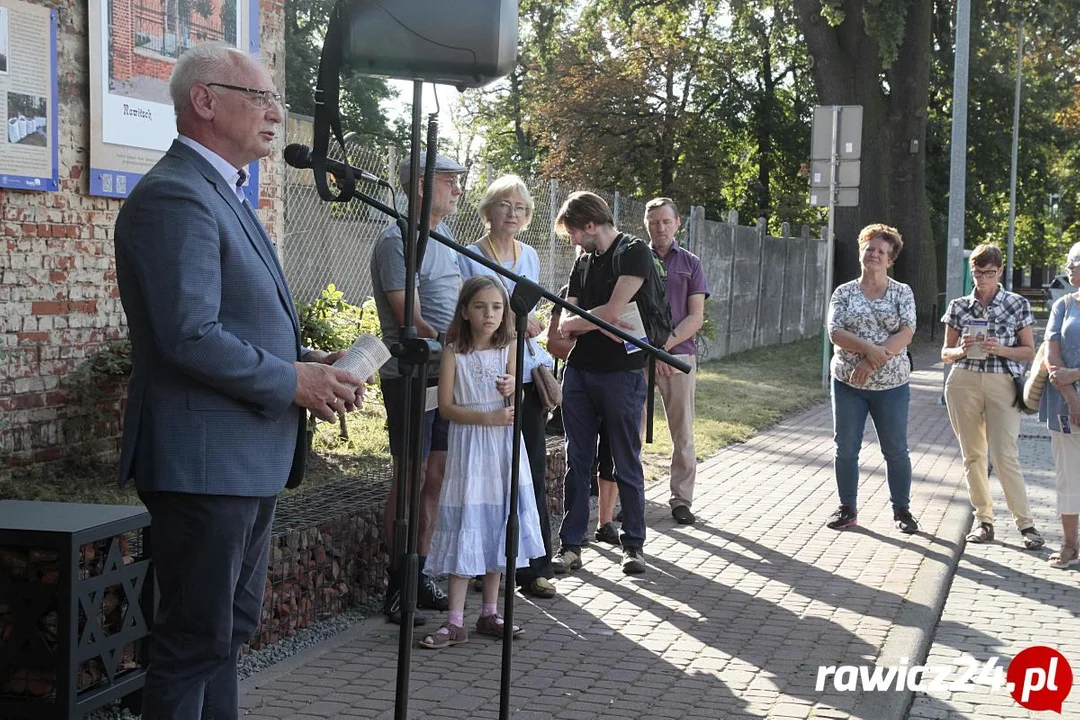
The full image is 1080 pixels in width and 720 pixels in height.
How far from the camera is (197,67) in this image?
345cm

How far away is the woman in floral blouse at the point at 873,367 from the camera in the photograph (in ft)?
27.3

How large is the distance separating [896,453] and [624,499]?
7.33ft

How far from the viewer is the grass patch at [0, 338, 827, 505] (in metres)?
7.12

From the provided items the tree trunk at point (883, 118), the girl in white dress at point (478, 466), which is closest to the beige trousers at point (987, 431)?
the girl in white dress at point (478, 466)

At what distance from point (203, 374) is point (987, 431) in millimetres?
6213

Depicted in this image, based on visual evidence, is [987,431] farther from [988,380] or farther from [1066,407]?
[1066,407]

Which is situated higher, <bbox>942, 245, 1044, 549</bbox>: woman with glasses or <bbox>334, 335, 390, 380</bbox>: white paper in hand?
<bbox>334, 335, 390, 380</bbox>: white paper in hand

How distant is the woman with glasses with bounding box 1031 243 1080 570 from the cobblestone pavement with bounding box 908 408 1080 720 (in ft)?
0.68

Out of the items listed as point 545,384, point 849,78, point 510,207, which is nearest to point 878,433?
point 545,384

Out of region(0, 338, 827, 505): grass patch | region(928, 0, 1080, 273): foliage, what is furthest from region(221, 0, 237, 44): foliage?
region(928, 0, 1080, 273): foliage

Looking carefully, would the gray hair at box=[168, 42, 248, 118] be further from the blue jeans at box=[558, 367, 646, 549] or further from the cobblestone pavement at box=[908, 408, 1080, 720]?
the blue jeans at box=[558, 367, 646, 549]

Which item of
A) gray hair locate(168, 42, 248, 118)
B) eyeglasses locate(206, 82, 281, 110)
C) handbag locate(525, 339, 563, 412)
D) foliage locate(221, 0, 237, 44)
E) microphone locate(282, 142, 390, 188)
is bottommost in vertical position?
handbag locate(525, 339, 563, 412)

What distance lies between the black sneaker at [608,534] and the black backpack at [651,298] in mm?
1269

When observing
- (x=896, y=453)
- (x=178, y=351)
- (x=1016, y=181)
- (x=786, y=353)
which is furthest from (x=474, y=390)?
(x=1016, y=181)
